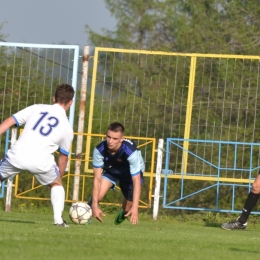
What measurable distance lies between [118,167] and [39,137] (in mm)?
2144

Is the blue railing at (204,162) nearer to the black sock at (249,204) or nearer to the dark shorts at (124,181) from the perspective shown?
the black sock at (249,204)

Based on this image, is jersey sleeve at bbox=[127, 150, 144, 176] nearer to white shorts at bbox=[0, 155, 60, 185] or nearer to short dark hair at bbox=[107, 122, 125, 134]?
short dark hair at bbox=[107, 122, 125, 134]

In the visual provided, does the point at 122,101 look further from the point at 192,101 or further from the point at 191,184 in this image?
the point at 191,184

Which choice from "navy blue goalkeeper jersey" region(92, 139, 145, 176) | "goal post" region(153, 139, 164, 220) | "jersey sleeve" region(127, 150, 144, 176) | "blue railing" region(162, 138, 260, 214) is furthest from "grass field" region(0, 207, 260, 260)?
"blue railing" region(162, 138, 260, 214)

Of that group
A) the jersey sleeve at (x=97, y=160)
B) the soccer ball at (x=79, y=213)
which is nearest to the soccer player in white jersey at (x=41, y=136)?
the jersey sleeve at (x=97, y=160)

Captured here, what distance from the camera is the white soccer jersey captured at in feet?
31.7

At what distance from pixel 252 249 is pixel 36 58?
30.3 feet

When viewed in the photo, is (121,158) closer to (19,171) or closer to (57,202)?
(57,202)

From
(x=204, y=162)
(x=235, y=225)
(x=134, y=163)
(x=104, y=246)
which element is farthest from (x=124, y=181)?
(x=104, y=246)

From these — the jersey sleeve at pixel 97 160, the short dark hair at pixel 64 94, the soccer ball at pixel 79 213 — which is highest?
the short dark hair at pixel 64 94

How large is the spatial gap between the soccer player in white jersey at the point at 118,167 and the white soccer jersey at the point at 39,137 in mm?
839

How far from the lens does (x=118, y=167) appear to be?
11602 mm

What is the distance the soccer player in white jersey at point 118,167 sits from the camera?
10.2 metres

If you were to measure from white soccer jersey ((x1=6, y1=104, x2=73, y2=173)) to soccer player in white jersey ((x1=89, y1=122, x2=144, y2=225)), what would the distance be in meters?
0.84
